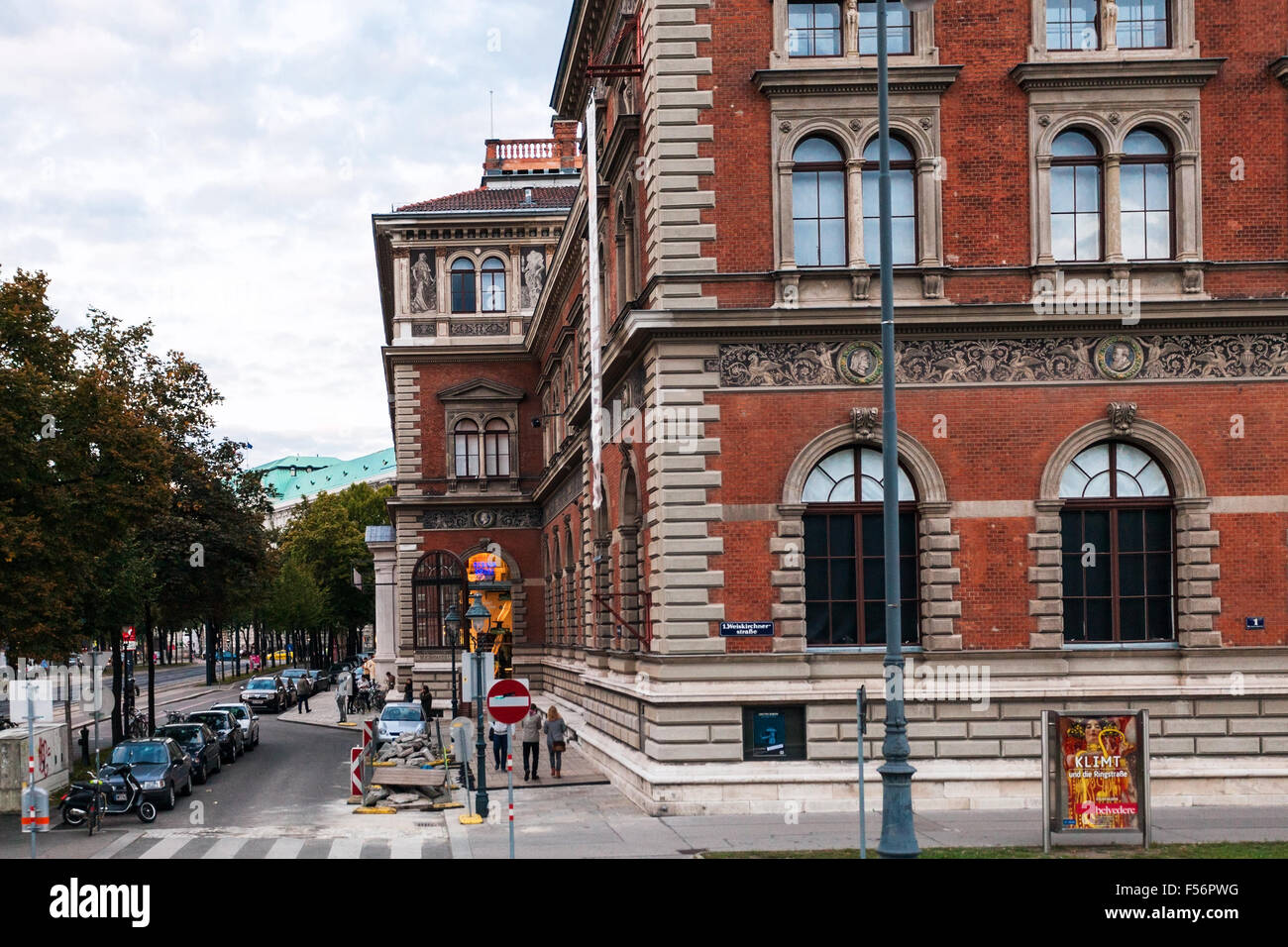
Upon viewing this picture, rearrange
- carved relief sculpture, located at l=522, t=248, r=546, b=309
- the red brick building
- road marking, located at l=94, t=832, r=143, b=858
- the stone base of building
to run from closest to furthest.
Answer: road marking, located at l=94, t=832, r=143, b=858
the stone base of building
the red brick building
carved relief sculpture, located at l=522, t=248, r=546, b=309

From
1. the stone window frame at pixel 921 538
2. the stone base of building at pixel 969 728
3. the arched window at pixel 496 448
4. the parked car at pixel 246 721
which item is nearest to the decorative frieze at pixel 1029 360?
the stone window frame at pixel 921 538

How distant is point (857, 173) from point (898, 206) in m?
0.90

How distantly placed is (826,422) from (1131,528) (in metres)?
5.56

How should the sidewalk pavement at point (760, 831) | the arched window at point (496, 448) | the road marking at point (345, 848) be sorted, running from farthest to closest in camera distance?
the arched window at point (496, 448)
the road marking at point (345, 848)
the sidewalk pavement at point (760, 831)

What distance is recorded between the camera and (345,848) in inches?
923

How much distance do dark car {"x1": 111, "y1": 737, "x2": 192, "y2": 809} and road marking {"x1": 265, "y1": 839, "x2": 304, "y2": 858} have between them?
6982mm

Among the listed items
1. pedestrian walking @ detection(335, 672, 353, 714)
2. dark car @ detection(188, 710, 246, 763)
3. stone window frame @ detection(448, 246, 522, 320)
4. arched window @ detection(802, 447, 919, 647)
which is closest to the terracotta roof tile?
stone window frame @ detection(448, 246, 522, 320)

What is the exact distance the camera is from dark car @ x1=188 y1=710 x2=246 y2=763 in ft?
139

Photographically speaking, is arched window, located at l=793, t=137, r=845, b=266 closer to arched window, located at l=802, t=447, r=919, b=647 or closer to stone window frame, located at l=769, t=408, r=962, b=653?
stone window frame, located at l=769, t=408, r=962, b=653

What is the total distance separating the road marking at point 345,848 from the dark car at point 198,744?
12974 millimetres

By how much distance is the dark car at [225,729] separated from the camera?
4222 cm

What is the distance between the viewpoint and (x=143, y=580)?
4378 centimetres

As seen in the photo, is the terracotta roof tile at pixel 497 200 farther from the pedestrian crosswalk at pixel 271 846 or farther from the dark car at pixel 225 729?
the pedestrian crosswalk at pixel 271 846
